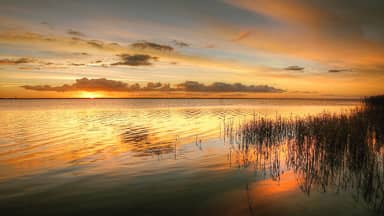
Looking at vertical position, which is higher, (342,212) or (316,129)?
(316,129)

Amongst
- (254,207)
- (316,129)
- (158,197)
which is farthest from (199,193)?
(316,129)

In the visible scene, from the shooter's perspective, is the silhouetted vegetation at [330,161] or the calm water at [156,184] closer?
the calm water at [156,184]

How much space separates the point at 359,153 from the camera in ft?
40.4

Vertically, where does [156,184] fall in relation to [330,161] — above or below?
below

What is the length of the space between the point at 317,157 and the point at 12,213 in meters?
12.3

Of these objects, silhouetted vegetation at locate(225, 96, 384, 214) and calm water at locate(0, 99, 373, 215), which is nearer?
calm water at locate(0, 99, 373, 215)

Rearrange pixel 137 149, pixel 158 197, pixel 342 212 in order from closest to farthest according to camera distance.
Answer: pixel 342 212
pixel 158 197
pixel 137 149

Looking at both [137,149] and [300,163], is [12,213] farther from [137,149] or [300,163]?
[300,163]

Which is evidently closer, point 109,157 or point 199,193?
point 199,193

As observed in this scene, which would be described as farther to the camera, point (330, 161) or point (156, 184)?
point (330, 161)

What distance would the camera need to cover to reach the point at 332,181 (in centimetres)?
1030

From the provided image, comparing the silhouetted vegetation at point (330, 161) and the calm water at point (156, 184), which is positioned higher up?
the silhouetted vegetation at point (330, 161)

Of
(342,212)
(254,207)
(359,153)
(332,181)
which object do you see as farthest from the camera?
(359,153)

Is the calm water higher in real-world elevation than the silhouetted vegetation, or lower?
lower
